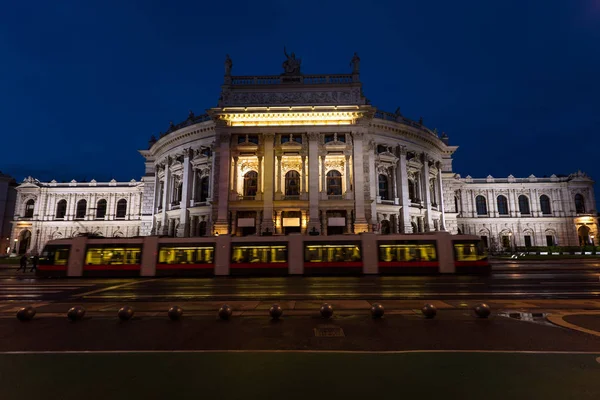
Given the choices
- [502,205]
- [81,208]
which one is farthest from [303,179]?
[81,208]

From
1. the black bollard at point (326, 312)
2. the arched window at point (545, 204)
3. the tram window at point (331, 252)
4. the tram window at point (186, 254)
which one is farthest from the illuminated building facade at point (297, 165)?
the black bollard at point (326, 312)

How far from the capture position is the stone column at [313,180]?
4062cm

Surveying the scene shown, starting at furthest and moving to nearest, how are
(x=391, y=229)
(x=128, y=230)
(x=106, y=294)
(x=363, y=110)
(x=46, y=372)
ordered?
(x=128, y=230), (x=391, y=229), (x=363, y=110), (x=106, y=294), (x=46, y=372)

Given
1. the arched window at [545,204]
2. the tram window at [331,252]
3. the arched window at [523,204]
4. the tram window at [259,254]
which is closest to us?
the tram window at [331,252]

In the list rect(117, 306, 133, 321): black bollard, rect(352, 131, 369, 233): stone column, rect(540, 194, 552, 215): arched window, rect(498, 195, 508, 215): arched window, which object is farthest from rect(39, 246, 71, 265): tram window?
rect(540, 194, 552, 215): arched window

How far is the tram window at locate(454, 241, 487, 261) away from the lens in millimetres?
24484

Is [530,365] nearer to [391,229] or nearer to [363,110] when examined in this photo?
[363,110]

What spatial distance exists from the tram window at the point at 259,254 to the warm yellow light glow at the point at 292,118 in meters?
22.5

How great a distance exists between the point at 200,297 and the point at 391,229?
36.5 metres

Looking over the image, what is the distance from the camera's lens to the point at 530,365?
5.58 m

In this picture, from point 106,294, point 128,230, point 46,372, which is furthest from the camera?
point 128,230

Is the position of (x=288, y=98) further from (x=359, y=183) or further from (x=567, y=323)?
(x=567, y=323)

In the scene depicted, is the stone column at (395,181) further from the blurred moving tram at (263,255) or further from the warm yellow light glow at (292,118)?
the blurred moving tram at (263,255)

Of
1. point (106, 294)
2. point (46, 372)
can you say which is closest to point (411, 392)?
point (46, 372)
